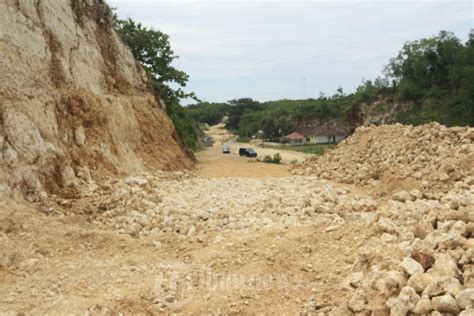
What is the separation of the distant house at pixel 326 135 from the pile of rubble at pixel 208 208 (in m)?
42.4

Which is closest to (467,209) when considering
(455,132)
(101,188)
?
(101,188)

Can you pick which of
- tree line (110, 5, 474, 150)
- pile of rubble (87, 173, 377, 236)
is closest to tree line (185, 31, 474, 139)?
tree line (110, 5, 474, 150)

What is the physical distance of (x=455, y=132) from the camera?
47.0 feet

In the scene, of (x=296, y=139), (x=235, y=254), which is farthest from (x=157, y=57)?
(x=296, y=139)

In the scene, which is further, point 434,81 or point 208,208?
point 434,81

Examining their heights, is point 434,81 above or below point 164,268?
above

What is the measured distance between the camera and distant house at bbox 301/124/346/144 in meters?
52.9

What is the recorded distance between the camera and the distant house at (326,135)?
52906 millimetres

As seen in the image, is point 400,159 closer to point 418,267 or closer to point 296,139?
point 418,267

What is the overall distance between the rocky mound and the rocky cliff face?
17.5 feet

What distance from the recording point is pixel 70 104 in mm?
12359

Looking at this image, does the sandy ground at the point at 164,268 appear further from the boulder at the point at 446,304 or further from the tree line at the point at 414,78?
the tree line at the point at 414,78

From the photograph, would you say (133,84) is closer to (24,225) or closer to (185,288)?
(24,225)

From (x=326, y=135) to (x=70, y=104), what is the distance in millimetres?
43520
